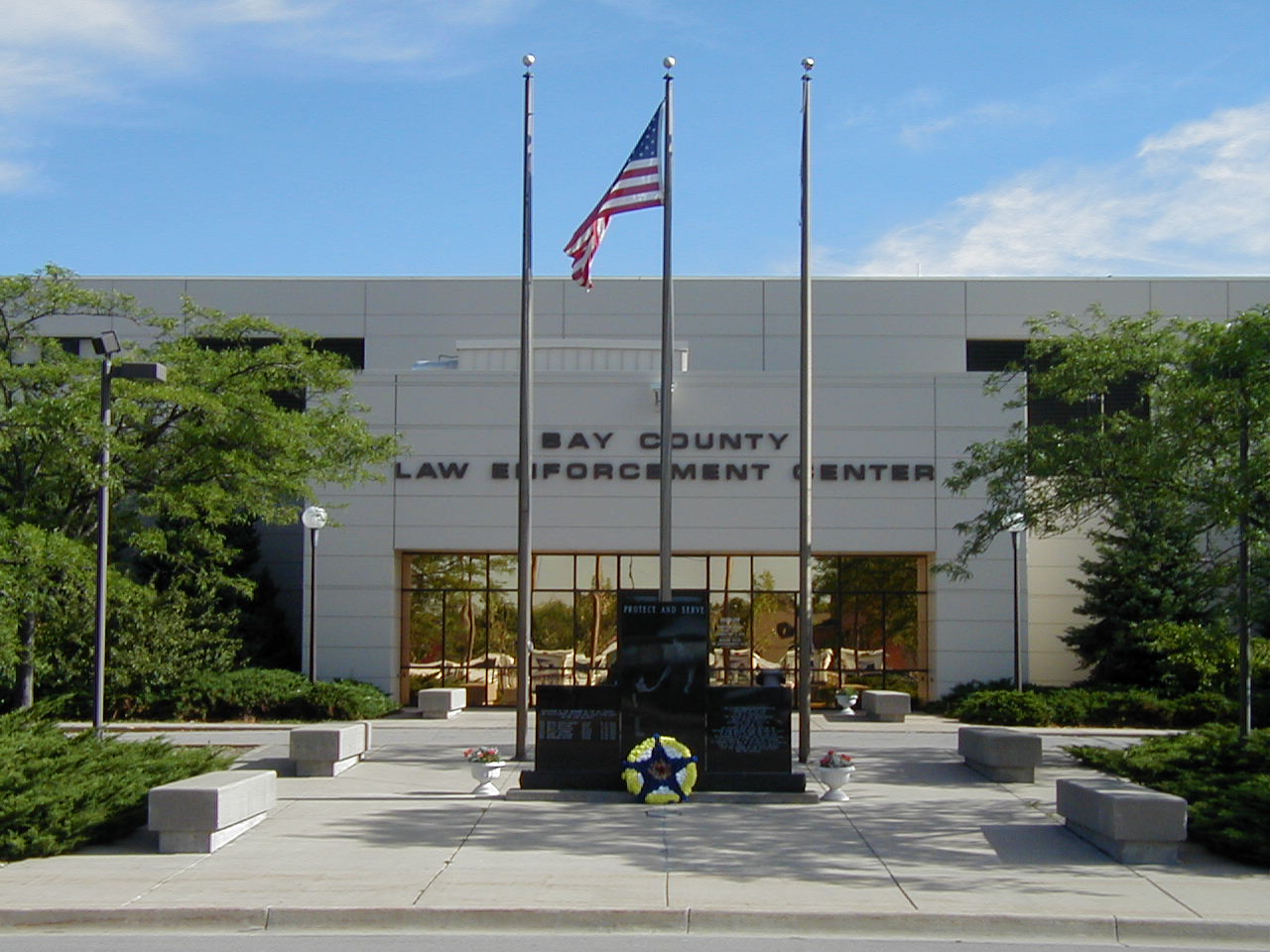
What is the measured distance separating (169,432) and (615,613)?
12063 mm

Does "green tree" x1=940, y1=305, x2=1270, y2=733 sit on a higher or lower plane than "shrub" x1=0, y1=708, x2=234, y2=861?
higher

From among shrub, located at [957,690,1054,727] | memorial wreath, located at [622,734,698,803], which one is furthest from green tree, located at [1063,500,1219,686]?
memorial wreath, located at [622,734,698,803]

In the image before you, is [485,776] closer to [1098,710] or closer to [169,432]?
[169,432]

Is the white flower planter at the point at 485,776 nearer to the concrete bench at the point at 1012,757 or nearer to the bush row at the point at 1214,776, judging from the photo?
the concrete bench at the point at 1012,757

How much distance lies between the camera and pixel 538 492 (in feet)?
108

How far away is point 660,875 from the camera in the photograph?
1201 cm

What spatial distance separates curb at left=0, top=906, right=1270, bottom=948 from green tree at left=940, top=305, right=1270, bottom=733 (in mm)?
8375

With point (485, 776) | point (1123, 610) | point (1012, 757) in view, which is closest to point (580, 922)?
point (485, 776)

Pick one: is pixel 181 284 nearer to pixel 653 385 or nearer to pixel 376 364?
pixel 376 364

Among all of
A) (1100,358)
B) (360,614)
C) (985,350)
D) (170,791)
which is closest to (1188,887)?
(170,791)

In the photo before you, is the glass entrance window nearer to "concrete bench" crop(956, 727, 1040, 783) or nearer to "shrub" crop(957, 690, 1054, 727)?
"shrub" crop(957, 690, 1054, 727)

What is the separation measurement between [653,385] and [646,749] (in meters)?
17.6

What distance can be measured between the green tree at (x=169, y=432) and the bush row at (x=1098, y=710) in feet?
43.1

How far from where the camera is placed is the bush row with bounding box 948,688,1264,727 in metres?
27.5
